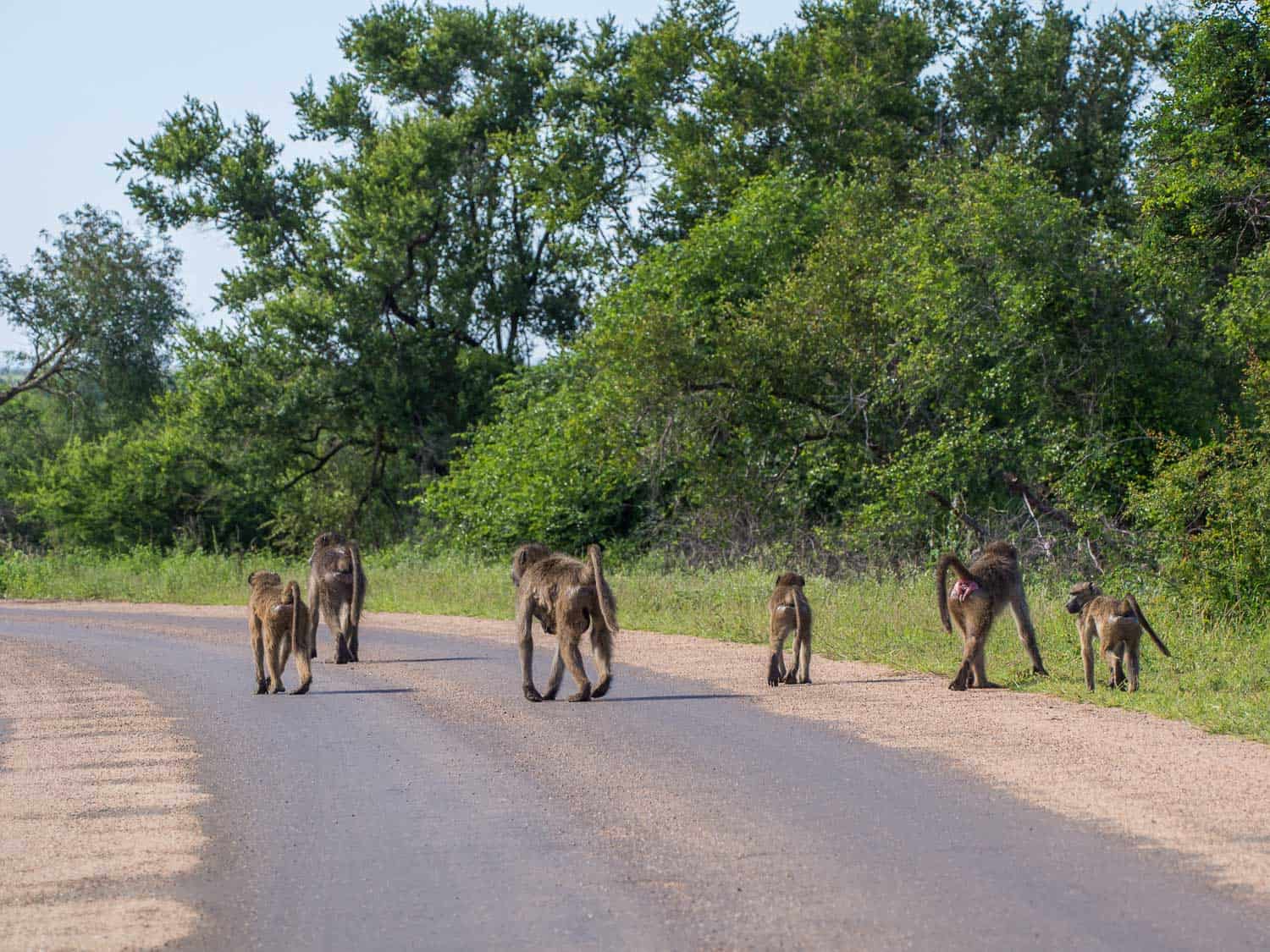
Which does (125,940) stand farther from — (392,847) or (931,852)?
(931,852)

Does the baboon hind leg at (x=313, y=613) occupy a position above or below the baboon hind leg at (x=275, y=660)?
above

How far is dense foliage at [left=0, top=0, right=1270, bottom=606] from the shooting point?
23688 mm

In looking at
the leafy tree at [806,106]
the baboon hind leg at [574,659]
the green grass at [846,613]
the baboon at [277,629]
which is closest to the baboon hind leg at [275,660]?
the baboon at [277,629]

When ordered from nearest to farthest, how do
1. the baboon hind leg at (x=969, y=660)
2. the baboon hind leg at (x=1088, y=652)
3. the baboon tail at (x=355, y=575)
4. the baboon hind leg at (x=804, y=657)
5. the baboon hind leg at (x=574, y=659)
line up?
the baboon hind leg at (x=574, y=659), the baboon hind leg at (x=1088, y=652), the baboon hind leg at (x=969, y=660), the baboon hind leg at (x=804, y=657), the baboon tail at (x=355, y=575)

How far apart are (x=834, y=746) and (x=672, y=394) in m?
19.0

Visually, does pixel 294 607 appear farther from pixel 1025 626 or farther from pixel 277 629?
pixel 1025 626

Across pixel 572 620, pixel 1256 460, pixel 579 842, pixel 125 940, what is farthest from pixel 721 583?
pixel 125 940

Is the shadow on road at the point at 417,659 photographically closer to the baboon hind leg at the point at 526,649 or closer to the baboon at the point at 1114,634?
the baboon hind leg at the point at 526,649

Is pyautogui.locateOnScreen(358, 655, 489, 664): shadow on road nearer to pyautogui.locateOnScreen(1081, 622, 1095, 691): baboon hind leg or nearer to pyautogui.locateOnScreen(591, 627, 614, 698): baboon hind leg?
pyautogui.locateOnScreen(591, 627, 614, 698): baboon hind leg

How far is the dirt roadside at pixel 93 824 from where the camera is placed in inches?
236

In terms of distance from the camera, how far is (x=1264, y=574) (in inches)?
699

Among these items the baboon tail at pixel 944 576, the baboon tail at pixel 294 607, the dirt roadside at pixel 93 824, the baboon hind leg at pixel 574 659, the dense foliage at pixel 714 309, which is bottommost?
the dirt roadside at pixel 93 824

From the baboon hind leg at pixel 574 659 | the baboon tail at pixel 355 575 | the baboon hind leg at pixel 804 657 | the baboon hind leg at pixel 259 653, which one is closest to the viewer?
the baboon hind leg at pixel 574 659

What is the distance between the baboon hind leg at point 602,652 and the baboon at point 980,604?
2.90 m
